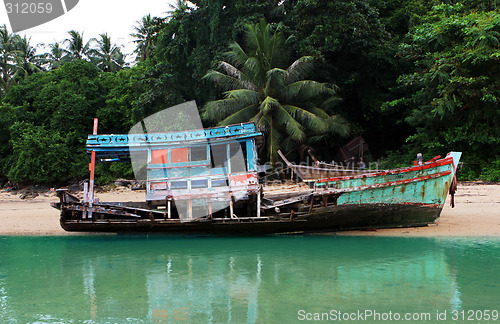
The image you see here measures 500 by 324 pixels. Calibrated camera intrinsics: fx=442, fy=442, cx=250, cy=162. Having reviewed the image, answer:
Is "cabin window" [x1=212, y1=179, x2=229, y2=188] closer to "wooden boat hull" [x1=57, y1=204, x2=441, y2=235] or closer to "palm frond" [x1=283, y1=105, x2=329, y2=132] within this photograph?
"wooden boat hull" [x1=57, y1=204, x2=441, y2=235]

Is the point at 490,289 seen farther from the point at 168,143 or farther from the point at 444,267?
the point at 168,143

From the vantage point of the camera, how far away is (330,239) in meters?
11.0

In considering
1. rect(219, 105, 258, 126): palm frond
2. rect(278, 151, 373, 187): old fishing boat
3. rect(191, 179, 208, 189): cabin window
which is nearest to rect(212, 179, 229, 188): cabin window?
rect(191, 179, 208, 189): cabin window

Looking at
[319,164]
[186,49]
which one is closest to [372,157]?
[319,164]

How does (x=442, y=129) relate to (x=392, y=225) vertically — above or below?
above

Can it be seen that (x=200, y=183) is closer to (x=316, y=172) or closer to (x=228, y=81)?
(x=316, y=172)

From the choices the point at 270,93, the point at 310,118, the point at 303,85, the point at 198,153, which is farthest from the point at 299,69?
the point at 198,153

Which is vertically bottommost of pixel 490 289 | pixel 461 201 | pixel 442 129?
pixel 490 289

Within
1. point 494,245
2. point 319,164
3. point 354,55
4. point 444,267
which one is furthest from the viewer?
point 354,55

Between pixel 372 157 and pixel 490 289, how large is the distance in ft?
56.1

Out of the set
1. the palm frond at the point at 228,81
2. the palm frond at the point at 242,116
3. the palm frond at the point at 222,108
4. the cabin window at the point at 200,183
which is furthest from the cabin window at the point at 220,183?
the palm frond at the point at 228,81

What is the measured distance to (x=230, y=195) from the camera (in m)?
11.1

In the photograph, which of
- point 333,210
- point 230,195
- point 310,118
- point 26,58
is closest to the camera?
point 333,210

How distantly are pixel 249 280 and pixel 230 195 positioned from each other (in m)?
3.32
